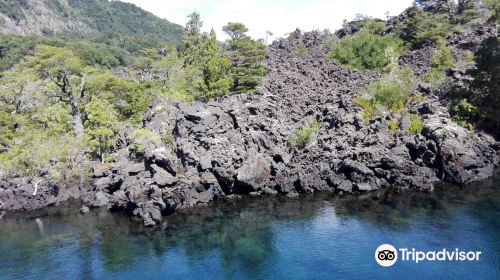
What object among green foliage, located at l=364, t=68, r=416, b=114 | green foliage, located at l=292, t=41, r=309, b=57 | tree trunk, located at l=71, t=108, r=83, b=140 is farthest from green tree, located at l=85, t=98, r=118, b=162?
green foliage, located at l=292, t=41, r=309, b=57

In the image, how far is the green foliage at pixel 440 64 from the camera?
252ft

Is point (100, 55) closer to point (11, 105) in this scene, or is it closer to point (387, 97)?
point (11, 105)

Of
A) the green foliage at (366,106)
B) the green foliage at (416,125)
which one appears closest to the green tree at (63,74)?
the green foliage at (366,106)

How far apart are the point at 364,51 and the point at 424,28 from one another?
16.9m

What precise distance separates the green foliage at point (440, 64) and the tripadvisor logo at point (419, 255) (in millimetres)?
44901

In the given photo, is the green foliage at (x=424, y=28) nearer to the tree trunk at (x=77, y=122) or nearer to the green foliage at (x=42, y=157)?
the tree trunk at (x=77, y=122)

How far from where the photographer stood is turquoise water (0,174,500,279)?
122ft

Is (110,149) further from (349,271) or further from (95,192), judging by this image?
(349,271)

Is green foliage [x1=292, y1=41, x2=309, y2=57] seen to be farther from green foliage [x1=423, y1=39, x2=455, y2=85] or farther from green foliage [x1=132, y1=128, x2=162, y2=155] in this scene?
green foliage [x1=132, y1=128, x2=162, y2=155]

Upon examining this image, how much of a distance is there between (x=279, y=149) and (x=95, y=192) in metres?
25.5

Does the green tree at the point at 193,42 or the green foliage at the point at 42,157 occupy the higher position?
the green tree at the point at 193,42

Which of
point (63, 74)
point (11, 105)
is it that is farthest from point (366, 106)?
point (11, 105)

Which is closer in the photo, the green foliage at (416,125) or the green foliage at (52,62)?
the green foliage at (416,125)

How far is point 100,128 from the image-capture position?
6456 cm
